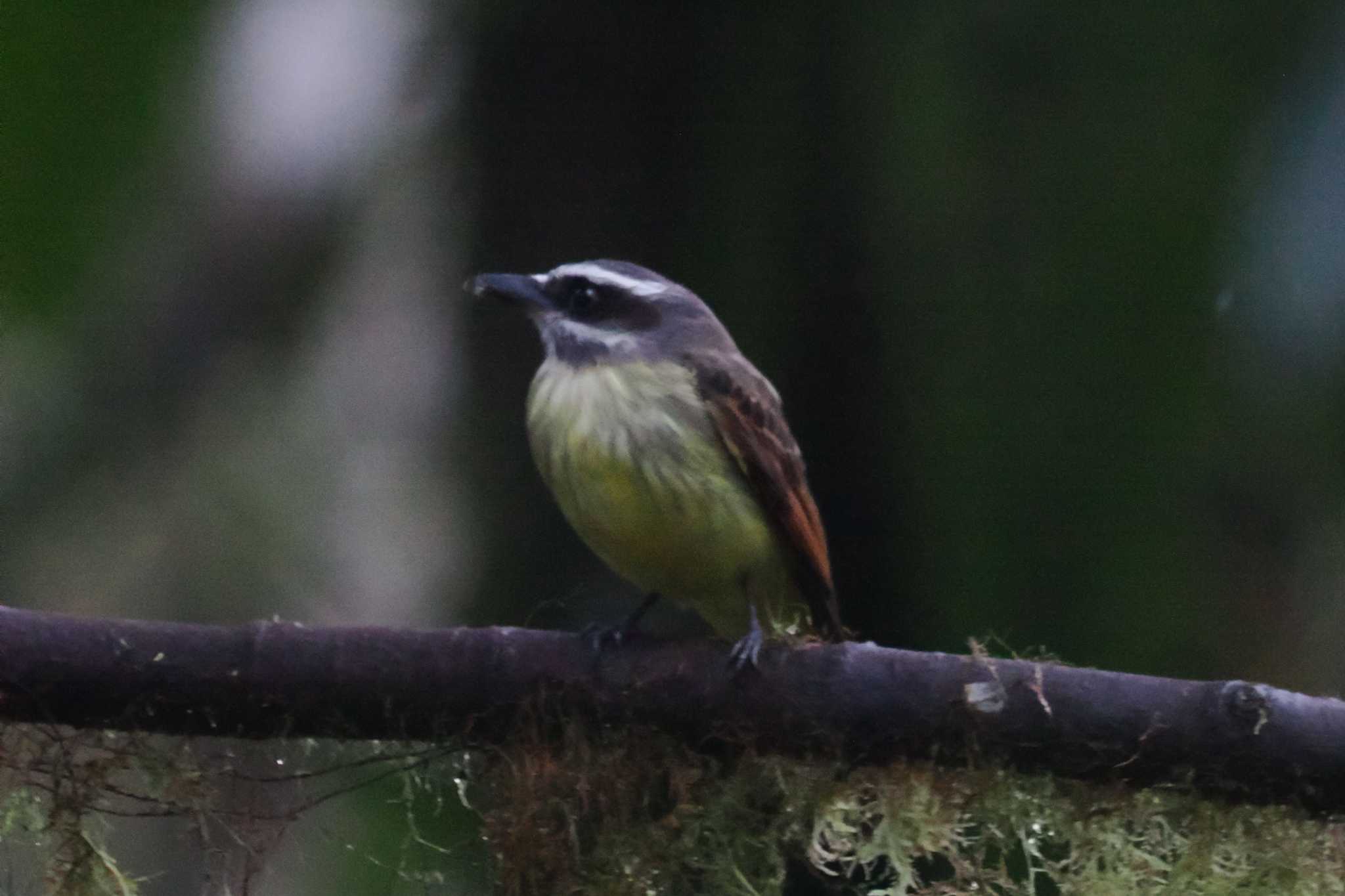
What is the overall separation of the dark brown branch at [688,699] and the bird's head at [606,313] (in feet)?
3.56

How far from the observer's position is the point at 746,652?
2805 millimetres

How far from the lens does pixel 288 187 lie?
16.2 feet

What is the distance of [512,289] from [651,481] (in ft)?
1.75

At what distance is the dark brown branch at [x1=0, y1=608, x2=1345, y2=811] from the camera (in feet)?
8.26

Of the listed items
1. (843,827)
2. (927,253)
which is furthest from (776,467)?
(843,827)

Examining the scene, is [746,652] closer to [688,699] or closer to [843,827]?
[688,699]

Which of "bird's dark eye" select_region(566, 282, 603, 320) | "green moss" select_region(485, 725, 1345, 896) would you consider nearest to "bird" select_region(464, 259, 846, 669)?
"bird's dark eye" select_region(566, 282, 603, 320)

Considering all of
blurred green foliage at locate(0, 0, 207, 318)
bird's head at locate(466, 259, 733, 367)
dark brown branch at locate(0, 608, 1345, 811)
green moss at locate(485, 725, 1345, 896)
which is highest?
blurred green foliage at locate(0, 0, 207, 318)

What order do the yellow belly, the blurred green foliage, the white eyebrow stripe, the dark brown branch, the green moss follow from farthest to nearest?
the white eyebrow stripe → the yellow belly → the blurred green foliage → the green moss → the dark brown branch

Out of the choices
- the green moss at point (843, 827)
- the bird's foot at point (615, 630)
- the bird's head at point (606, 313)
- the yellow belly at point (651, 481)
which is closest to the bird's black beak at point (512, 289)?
the bird's head at point (606, 313)

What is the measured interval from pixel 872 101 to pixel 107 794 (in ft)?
6.25

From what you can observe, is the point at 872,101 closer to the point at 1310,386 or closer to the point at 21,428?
the point at 1310,386

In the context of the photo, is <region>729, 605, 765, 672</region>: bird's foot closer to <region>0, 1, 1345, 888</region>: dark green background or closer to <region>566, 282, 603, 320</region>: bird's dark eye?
<region>0, 1, 1345, 888</region>: dark green background

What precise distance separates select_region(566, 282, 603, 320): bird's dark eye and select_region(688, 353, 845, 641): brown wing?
263mm
